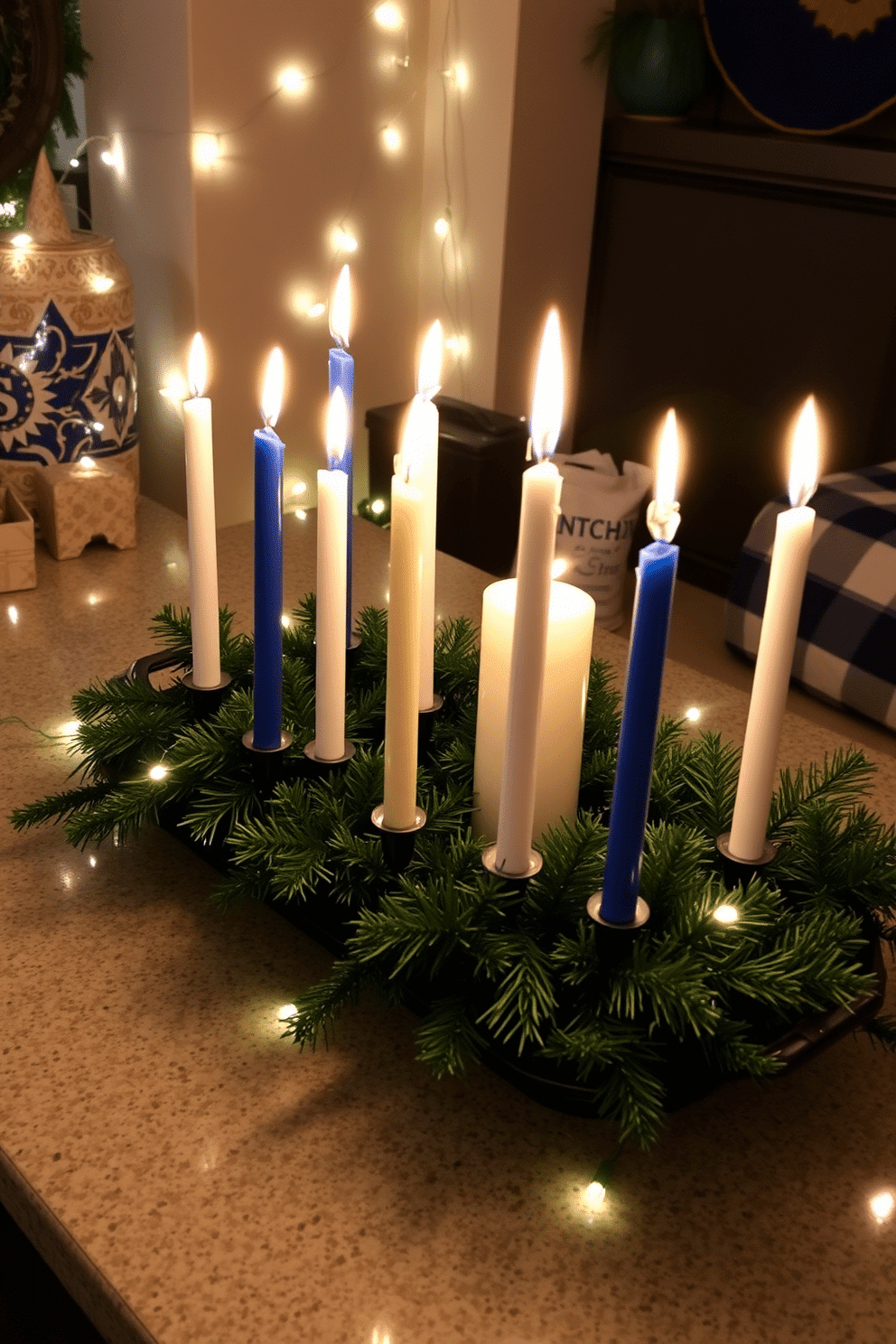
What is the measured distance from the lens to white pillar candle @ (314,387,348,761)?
68 centimetres

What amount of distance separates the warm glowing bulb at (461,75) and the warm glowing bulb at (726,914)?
2053 millimetres

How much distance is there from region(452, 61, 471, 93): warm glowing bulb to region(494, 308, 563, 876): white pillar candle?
1927 millimetres

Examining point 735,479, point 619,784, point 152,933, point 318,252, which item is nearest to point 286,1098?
point 152,933

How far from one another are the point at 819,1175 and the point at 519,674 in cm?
32

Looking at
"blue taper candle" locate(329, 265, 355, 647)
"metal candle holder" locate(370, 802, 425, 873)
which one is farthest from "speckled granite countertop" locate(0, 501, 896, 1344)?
"blue taper candle" locate(329, 265, 355, 647)

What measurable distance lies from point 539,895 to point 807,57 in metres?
2.25

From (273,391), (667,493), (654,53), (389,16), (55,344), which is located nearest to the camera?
(667,493)

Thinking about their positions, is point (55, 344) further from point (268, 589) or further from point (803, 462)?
point (803, 462)

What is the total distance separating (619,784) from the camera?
1.84ft

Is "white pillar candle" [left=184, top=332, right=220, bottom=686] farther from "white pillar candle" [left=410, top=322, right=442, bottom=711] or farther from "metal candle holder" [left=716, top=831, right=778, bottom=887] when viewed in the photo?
"metal candle holder" [left=716, top=831, right=778, bottom=887]

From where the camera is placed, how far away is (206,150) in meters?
1.98

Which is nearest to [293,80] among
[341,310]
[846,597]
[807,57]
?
[807,57]

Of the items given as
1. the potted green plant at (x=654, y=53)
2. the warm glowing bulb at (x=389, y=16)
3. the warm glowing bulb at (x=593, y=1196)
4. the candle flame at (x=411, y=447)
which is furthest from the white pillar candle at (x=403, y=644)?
the potted green plant at (x=654, y=53)

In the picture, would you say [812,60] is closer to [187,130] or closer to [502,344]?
[502,344]
